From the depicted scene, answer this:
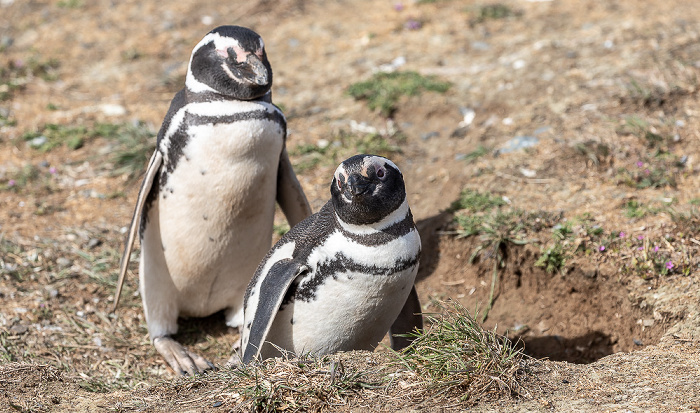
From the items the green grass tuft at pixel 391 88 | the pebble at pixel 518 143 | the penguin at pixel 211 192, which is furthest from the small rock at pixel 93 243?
the pebble at pixel 518 143

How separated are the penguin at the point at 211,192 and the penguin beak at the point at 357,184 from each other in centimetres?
87

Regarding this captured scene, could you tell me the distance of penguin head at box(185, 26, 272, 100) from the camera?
384 cm

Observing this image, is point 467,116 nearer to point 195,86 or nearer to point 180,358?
point 195,86

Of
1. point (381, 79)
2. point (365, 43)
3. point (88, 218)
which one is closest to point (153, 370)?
point (88, 218)

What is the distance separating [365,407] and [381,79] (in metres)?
4.32

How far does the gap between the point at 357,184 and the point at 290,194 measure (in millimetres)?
1275

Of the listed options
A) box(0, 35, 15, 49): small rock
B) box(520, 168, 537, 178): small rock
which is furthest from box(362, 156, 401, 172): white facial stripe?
box(0, 35, 15, 49): small rock

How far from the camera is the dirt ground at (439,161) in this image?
3.71m

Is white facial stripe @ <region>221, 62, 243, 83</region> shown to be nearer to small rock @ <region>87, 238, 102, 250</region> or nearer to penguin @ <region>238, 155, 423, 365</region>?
penguin @ <region>238, 155, 423, 365</region>

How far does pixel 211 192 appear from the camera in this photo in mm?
3932

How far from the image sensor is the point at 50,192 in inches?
229

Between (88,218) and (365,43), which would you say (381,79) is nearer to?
(365,43)

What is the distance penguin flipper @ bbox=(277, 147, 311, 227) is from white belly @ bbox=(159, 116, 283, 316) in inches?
6.3

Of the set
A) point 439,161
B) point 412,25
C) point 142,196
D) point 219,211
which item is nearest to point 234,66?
point 219,211
